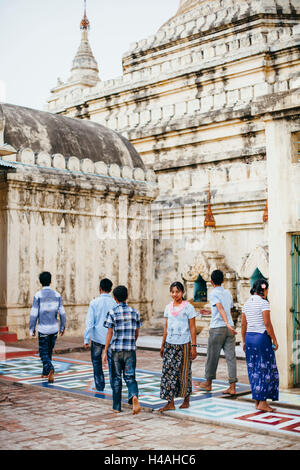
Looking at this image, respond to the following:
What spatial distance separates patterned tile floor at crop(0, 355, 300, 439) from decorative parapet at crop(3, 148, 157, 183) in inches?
205

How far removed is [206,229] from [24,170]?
Result: 18.3 ft

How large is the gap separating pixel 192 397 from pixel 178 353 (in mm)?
1149

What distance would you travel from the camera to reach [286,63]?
63.8ft

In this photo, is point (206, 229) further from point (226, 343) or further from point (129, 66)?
point (129, 66)

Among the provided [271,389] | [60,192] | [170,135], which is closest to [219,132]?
[170,135]

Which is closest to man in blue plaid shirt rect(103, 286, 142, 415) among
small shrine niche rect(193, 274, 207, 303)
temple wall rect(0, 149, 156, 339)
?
temple wall rect(0, 149, 156, 339)

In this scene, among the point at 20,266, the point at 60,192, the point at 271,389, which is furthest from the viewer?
the point at 60,192

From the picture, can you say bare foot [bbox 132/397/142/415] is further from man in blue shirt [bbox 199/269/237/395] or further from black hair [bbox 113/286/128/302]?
man in blue shirt [bbox 199/269/237/395]

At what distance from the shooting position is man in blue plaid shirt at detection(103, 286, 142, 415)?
726cm

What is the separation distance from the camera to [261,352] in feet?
24.2

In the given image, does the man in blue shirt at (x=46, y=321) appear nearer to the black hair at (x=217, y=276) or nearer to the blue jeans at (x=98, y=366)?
the blue jeans at (x=98, y=366)

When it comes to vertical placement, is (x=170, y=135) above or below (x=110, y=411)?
above

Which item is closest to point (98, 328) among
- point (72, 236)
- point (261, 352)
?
point (261, 352)

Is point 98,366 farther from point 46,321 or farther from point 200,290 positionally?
point 200,290
